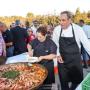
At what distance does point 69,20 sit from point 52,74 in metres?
0.85

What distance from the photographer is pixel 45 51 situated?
4867 mm

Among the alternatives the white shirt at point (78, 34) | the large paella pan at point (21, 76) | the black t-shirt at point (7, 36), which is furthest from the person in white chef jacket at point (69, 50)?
the black t-shirt at point (7, 36)

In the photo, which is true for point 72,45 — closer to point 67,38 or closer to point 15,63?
point 67,38

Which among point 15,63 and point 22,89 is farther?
point 15,63

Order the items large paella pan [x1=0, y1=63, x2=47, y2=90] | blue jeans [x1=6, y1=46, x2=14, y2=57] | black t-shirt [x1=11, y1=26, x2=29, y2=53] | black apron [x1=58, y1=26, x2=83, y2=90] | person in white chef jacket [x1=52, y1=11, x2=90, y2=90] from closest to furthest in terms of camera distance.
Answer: large paella pan [x1=0, y1=63, x2=47, y2=90], person in white chef jacket [x1=52, y1=11, x2=90, y2=90], black apron [x1=58, y1=26, x2=83, y2=90], blue jeans [x1=6, y1=46, x2=14, y2=57], black t-shirt [x1=11, y1=26, x2=29, y2=53]

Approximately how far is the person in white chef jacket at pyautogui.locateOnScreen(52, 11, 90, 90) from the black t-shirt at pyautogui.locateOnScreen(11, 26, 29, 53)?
2.75 metres

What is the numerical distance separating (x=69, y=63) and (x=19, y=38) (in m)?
2.92

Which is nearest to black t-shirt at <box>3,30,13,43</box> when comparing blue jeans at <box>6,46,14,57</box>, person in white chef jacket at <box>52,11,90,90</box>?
blue jeans at <box>6,46,14,57</box>

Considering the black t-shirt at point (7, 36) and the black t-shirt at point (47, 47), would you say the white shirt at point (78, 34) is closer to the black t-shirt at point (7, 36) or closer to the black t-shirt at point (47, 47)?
the black t-shirt at point (47, 47)

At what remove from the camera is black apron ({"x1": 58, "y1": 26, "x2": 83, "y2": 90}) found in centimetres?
505

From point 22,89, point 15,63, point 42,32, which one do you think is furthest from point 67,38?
point 22,89

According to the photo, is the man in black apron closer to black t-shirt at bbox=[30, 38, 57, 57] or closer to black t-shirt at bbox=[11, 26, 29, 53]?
black t-shirt at bbox=[30, 38, 57, 57]

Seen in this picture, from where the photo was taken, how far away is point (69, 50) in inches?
199

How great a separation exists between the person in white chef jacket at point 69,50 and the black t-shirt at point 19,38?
2.75 meters
